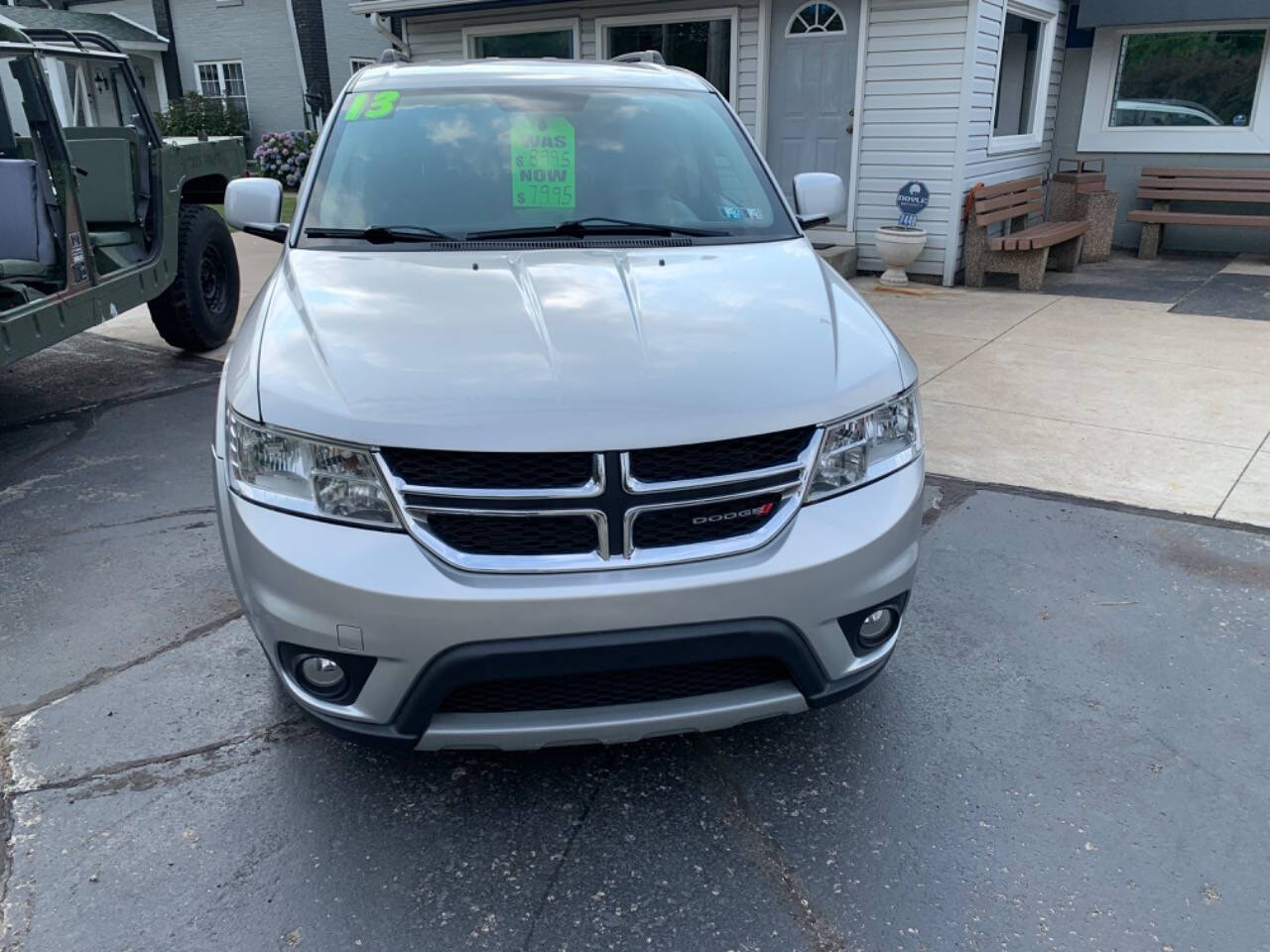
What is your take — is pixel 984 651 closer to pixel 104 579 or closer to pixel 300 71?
pixel 104 579

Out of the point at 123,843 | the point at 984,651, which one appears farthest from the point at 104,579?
the point at 984,651

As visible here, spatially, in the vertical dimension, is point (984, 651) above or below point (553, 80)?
below

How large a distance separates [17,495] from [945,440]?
452cm

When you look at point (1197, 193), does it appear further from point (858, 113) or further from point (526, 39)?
point (526, 39)

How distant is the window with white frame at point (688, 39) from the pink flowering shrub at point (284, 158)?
6.63 metres

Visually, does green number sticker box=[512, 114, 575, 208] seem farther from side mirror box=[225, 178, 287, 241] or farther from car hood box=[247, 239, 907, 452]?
side mirror box=[225, 178, 287, 241]

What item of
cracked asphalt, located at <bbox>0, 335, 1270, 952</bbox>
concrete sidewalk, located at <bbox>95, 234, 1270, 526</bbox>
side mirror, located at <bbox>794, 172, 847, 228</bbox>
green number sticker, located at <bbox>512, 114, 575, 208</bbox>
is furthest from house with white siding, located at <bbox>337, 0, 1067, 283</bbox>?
green number sticker, located at <bbox>512, 114, 575, 208</bbox>

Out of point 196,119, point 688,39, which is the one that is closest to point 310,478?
point 688,39

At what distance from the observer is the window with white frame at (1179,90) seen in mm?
10047

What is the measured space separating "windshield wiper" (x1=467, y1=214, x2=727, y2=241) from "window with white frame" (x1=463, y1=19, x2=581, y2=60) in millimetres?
8286

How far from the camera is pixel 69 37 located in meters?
5.74

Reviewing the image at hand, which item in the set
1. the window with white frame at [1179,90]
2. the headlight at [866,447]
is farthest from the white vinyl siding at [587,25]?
the headlight at [866,447]

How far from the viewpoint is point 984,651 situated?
10.3 feet

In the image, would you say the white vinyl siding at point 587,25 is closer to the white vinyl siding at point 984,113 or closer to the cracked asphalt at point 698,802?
the white vinyl siding at point 984,113
